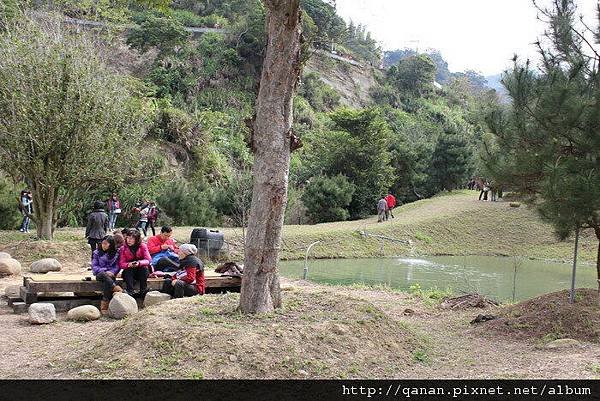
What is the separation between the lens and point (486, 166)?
992 centimetres

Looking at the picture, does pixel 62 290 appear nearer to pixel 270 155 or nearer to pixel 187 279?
pixel 187 279

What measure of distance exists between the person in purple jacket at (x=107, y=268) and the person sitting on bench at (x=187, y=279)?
767 mm

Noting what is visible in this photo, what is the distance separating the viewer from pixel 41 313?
27.6 ft

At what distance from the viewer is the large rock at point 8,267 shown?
12.6m

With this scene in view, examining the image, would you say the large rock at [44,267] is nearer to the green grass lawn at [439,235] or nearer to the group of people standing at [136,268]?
the group of people standing at [136,268]

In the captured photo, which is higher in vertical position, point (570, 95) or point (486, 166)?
point (570, 95)

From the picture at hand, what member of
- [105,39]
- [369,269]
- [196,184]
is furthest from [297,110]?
[369,269]

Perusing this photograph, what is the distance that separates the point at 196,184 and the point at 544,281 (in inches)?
595

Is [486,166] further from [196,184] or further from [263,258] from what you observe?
[196,184]

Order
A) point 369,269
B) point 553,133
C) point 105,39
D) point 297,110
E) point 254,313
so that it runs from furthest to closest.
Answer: point 297,110
point 105,39
point 369,269
point 553,133
point 254,313

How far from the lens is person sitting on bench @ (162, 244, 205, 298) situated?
9.44 meters

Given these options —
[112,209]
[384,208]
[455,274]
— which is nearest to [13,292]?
[112,209]

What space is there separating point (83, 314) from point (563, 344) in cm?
629

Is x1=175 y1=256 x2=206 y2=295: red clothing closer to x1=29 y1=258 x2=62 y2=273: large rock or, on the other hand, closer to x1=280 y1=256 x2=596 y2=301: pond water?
x1=29 y1=258 x2=62 y2=273: large rock
